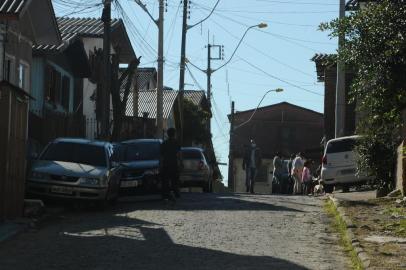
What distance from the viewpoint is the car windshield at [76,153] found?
18531 mm

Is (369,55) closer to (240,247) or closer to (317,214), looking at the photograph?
(317,214)

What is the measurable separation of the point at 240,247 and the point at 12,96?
4.86 meters

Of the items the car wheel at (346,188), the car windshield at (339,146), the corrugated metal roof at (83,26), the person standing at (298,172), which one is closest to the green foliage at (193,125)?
the corrugated metal roof at (83,26)

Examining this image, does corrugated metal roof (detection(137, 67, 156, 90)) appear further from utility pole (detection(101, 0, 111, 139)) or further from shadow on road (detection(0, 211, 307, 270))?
shadow on road (detection(0, 211, 307, 270))

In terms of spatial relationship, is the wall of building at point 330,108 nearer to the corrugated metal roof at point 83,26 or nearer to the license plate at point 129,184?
the corrugated metal roof at point 83,26

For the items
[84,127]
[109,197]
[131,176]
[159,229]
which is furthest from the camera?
[84,127]

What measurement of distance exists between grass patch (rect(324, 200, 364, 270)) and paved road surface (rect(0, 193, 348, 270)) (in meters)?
0.15

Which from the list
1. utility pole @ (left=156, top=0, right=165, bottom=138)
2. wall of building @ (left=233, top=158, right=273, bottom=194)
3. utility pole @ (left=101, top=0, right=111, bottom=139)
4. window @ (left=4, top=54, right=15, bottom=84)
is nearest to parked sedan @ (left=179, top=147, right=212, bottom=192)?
utility pole @ (left=101, top=0, right=111, bottom=139)

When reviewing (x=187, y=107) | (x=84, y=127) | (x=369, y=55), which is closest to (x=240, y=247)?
(x=369, y=55)

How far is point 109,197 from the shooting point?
1817 centimetres

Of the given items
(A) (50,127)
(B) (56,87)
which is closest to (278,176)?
(B) (56,87)

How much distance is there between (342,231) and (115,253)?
4.42m

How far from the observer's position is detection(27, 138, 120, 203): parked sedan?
17.2m

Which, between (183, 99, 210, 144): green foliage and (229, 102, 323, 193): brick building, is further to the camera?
(229, 102, 323, 193): brick building
